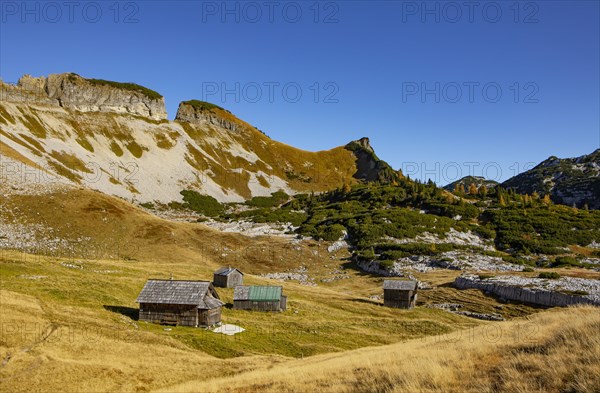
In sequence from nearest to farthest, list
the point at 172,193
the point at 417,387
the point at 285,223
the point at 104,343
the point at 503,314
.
A: the point at 417,387 → the point at 104,343 → the point at 503,314 → the point at 285,223 → the point at 172,193

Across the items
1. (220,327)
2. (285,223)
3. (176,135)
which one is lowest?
(220,327)

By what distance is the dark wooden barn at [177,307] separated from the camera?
44.2 meters

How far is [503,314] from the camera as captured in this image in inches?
2238

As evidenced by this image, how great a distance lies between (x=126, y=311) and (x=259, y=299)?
1631 cm

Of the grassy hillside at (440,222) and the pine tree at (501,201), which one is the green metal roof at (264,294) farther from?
the pine tree at (501,201)

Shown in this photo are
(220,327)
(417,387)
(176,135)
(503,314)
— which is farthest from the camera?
(176,135)

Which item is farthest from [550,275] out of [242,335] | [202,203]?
[202,203]

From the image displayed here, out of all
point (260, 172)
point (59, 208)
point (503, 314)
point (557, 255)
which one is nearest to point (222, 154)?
point (260, 172)

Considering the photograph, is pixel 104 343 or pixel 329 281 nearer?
pixel 104 343

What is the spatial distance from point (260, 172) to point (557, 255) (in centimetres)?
12366

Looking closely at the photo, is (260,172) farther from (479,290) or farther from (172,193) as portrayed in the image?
(479,290)

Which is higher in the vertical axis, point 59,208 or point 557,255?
point 59,208

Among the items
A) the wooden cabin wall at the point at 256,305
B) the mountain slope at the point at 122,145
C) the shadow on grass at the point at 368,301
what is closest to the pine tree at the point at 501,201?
the shadow on grass at the point at 368,301

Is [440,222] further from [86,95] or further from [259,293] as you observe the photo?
[86,95]
